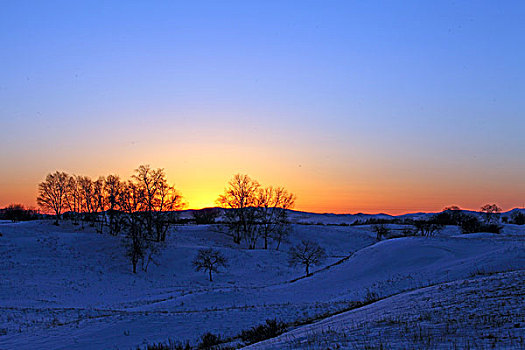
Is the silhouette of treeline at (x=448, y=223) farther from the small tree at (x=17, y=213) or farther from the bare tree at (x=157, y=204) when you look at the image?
the small tree at (x=17, y=213)

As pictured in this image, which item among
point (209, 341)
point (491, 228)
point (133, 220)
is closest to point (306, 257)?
point (133, 220)

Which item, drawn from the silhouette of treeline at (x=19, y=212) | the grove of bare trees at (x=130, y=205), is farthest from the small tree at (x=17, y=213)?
the grove of bare trees at (x=130, y=205)

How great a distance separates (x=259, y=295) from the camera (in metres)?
29.8

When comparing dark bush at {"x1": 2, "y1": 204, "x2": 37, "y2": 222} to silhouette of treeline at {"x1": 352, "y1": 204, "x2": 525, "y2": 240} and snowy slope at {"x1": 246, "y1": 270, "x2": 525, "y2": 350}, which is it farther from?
snowy slope at {"x1": 246, "y1": 270, "x2": 525, "y2": 350}

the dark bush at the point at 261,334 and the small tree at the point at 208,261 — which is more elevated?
the dark bush at the point at 261,334

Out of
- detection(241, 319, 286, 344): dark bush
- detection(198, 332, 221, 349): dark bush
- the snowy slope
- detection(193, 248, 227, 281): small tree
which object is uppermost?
the snowy slope

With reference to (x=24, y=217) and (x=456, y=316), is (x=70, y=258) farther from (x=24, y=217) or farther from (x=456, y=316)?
(x=24, y=217)

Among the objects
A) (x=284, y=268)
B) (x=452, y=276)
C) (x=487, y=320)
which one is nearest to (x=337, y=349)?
(x=487, y=320)

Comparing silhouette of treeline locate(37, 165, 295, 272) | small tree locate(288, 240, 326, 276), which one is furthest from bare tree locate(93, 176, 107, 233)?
small tree locate(288, 240, 326, 276)

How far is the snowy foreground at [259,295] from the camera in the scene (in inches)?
379

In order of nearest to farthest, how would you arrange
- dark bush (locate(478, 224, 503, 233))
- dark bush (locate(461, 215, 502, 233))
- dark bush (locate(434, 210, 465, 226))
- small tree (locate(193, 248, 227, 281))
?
small tree (locate(193, 248, 227, 281)) → dark bush (locate(478, 224, 503, 233)) → dark bush (locate(461, 215, 502, 233)) → dark bush (locate(434, 210, 465, 226))

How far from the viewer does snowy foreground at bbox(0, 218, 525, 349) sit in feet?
31.6

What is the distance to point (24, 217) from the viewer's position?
350ft

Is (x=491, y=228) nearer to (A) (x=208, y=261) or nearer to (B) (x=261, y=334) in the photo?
(A) (x=208, y=261)
